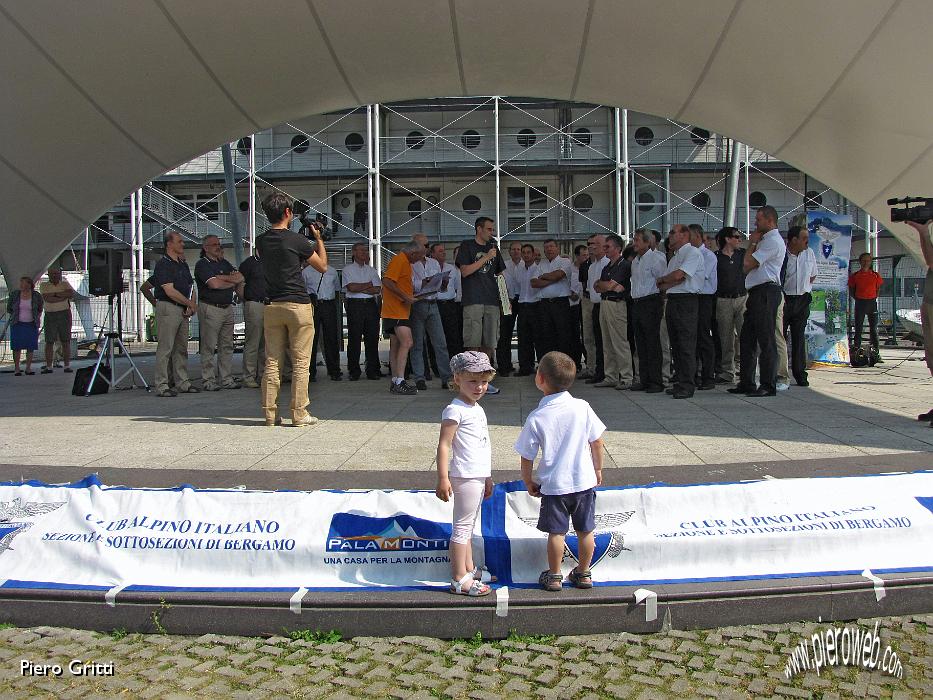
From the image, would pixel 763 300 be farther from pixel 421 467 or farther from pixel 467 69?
pixel 421 467

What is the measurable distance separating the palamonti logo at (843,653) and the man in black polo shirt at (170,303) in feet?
24.9

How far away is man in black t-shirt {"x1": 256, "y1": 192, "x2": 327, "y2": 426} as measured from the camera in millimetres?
6830

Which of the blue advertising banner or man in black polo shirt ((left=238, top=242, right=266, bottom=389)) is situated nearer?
man in black polo shirt ((left=238, top=242, right=266, bottom=389))

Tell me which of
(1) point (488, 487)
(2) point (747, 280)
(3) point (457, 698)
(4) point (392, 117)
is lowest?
(3) point (457, 698)

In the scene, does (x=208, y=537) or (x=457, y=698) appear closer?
(x=457, y=698)

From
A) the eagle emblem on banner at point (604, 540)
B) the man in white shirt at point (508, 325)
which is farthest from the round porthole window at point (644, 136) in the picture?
the eagle emblem on banner at point (604, 540)

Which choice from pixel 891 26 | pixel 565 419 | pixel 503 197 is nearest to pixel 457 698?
pixel 565 419

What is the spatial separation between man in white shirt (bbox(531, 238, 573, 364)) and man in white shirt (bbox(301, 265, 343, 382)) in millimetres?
2670

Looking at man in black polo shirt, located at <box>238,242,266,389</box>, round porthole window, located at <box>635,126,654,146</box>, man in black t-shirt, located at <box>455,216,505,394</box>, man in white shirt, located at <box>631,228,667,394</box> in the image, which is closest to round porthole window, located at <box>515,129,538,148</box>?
round porthole window, located at <box>635,126,654,146</box>

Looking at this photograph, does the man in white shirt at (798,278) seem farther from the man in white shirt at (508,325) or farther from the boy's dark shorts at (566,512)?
the boy's dark shorts at (566,512)

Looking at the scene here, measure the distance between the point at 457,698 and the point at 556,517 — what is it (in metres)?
0.83

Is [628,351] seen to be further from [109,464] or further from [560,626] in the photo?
[560,626]

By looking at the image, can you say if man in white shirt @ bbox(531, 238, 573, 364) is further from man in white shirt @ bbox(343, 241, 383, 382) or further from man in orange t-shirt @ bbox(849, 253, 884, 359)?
man in orange t-shirt @ bbox(849, 253, 884, 359)

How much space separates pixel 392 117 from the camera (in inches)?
1389
